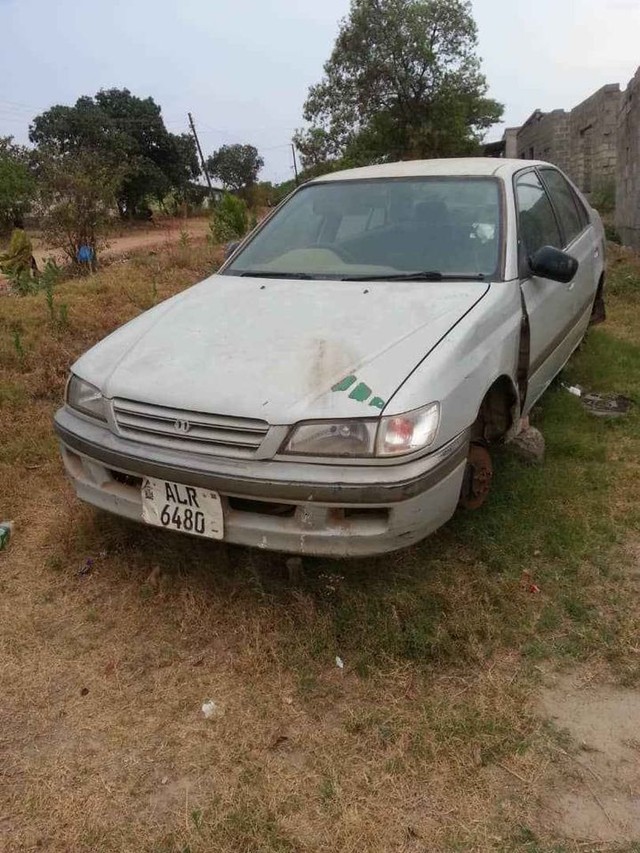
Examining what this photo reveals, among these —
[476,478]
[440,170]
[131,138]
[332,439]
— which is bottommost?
[476,478]

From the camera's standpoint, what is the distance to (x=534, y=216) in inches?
143

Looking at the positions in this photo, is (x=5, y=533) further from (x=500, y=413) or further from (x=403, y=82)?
(x=403, y=82)

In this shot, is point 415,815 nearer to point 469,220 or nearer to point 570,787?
point 570,787

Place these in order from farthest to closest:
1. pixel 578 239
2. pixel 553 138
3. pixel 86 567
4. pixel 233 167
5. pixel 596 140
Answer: pixel 233 167 → pixel 553 138 → pixel 596 140 → pixel 578 239 → pixel 86 567

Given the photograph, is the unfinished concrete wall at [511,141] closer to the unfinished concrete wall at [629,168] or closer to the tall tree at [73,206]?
the unfinished concrete wall at [629,168]

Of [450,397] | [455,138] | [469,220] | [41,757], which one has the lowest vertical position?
[41,757]

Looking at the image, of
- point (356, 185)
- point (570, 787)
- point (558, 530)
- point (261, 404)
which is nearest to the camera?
point (570, 787)

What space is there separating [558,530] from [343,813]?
1661 millimetres

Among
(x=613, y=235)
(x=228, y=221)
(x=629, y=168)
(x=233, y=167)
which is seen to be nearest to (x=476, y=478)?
(x=629, y=168)

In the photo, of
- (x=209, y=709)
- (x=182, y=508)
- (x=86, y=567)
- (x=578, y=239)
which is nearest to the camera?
(x=209, y=709)

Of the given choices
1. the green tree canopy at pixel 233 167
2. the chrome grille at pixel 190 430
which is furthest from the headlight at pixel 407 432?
the green tree canopy at pixel 233 167

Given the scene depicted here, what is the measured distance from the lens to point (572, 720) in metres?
2.05

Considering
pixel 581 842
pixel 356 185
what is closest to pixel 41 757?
pixel 581 842

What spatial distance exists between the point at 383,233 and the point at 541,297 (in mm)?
823
